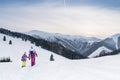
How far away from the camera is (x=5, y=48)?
63.8 meters

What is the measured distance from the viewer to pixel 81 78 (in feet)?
61.0

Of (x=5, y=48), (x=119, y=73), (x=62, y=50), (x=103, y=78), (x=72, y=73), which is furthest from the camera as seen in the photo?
(x=62, y=50)

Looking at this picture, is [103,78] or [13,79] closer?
[103,78]

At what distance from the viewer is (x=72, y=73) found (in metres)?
20.9

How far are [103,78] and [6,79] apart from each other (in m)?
6.33

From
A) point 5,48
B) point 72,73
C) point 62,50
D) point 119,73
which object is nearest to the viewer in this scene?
point 119,73

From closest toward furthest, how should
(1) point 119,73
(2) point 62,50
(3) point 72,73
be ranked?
(1) point 119,73
(3) point 72,73
(2) point 62,50

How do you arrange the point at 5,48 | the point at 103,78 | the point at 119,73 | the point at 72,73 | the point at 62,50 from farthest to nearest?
the point at 62,50, the point at 5,48, the point at 72,73, the point at 119,73, the point at 103,78

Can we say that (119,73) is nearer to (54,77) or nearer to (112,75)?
(112,75)

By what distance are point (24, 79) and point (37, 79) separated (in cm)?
94

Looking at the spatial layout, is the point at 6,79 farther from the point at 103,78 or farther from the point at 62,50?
the point at 62,50

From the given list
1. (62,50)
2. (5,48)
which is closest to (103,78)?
(5,48)

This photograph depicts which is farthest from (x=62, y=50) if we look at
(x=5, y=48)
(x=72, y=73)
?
(x=72, y=73)

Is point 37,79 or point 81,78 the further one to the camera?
point 37,79
